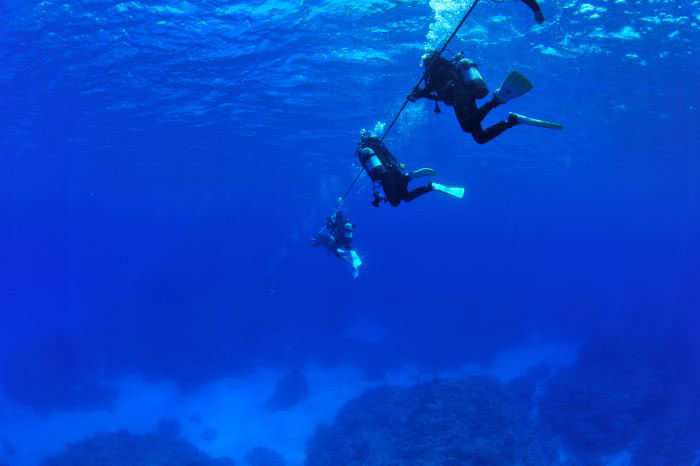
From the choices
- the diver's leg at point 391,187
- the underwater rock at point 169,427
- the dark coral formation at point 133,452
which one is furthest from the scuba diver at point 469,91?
the underwater rock at point 169,427

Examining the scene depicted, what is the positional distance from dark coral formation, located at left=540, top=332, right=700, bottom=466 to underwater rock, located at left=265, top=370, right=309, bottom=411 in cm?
1479

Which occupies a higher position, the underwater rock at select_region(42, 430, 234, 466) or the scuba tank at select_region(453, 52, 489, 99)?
the underwater rock at select_region(42, 430, 234, 466)

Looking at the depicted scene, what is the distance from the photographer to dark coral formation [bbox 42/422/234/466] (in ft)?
74.8

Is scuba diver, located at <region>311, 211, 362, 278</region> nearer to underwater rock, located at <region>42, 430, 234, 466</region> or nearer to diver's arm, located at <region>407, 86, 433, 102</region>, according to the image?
diver's arm, located at <region>407, 86, 433, 102</region>

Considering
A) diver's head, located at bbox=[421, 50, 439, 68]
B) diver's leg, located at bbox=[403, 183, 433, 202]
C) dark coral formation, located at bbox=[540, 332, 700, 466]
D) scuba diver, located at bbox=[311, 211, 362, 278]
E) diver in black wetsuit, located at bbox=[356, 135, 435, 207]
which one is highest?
scuba diver, located at bbox=[311, 211, 362, 278]

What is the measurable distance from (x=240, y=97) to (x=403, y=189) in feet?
62.8

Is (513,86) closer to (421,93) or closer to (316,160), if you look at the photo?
(421,93)

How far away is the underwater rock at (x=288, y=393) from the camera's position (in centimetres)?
2858

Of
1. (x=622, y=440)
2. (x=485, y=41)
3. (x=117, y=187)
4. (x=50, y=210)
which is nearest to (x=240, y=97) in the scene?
(x=485, y=41)

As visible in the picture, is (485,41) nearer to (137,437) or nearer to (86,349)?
(137,437)

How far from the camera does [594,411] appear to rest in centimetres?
2248

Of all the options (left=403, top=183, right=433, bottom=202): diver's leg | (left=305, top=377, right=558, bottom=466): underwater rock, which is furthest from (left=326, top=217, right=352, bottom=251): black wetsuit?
(left=305, top=377, right=558, bottom=466): underwater rock

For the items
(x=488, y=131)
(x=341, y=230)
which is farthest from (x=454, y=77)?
(x=341, y=230)

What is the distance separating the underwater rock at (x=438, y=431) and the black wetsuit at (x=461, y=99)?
17.2 meters
